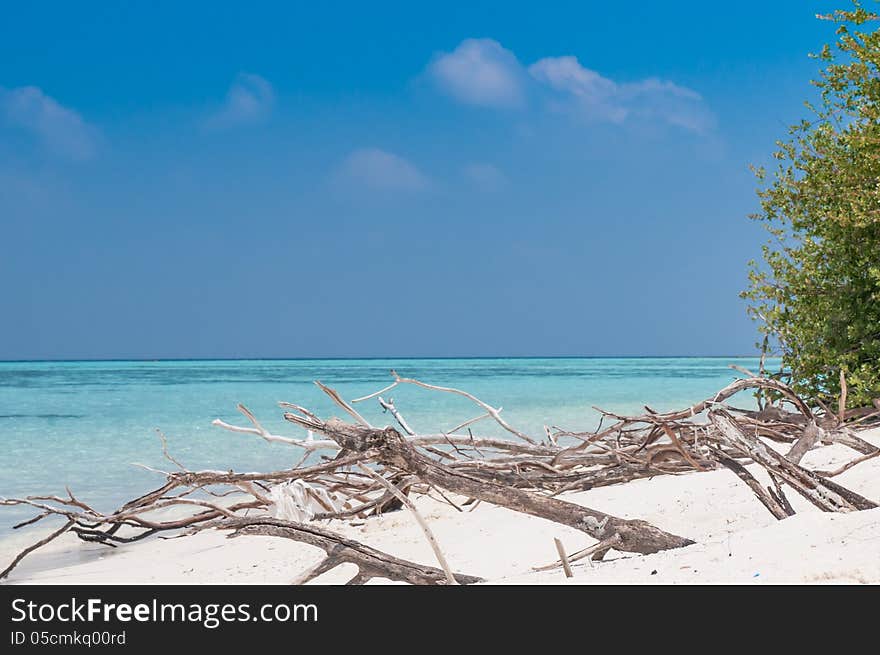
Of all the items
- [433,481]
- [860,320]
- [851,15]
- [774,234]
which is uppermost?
[851,15]

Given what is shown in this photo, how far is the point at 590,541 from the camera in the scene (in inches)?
166

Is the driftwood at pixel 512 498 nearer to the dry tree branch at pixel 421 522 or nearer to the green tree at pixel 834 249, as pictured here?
the dry tree branch at pixel 421 522

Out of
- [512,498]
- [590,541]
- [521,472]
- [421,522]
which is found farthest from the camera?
[521,472]

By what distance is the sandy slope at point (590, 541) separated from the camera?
2.49m

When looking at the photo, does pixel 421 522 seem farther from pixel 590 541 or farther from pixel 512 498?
pixel 590 541

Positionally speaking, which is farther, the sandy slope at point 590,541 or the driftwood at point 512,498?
the driftwood at point 512,498

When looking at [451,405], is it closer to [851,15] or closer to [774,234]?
[774,234]

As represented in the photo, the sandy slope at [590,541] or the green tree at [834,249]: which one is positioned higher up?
the green tree at [834,249]

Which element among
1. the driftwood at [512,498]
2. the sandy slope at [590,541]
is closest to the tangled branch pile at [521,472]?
the driftwood at [512,498]

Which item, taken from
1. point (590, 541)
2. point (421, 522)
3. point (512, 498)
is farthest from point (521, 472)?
point (421, 522)

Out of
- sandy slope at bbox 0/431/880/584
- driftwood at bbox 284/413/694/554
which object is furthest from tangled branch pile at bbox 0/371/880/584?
sandy slope at bbox 0/431/880/584
